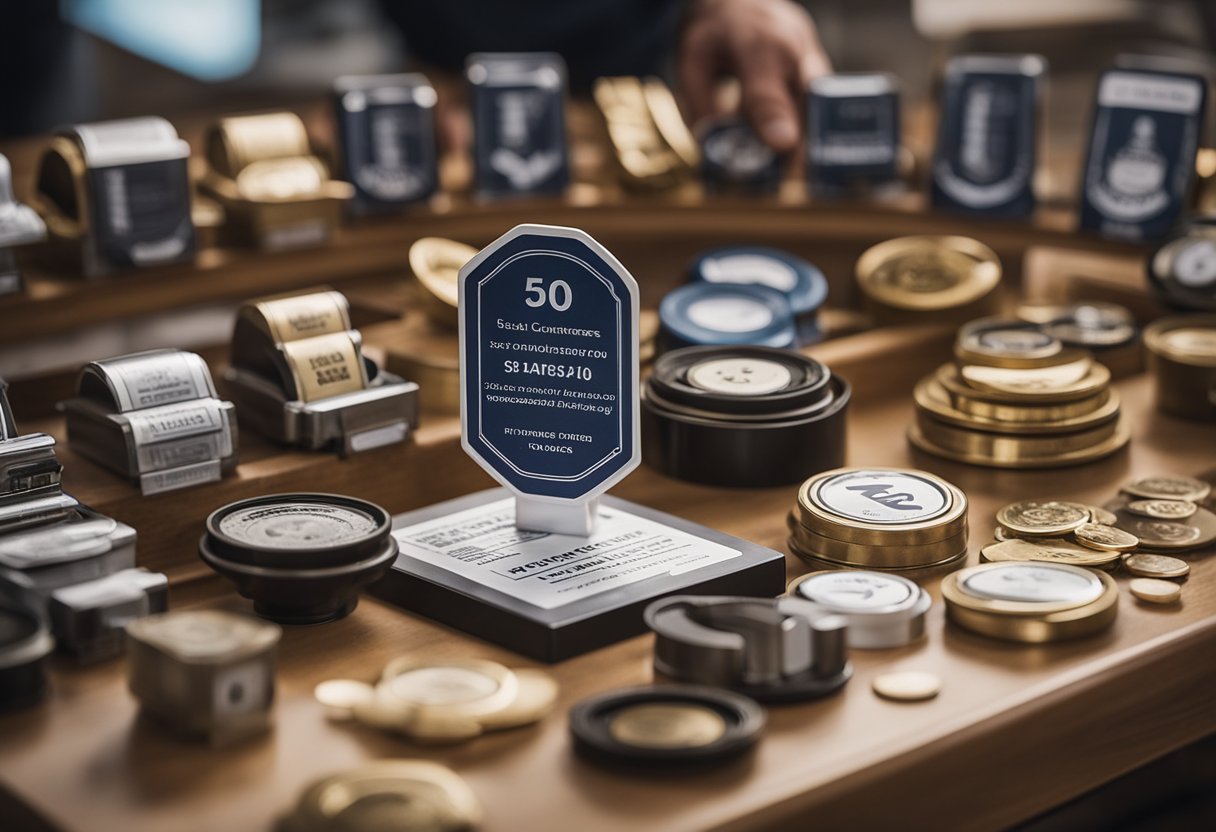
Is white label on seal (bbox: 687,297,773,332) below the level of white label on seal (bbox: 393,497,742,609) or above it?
above

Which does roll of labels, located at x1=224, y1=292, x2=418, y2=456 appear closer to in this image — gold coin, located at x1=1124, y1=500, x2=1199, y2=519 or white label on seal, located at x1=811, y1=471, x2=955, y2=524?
white label on seal, located at x1=811, y1=471, x2=955, y2=524

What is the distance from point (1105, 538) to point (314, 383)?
0.84m

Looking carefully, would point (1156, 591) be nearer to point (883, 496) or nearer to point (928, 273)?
point (883, 496)

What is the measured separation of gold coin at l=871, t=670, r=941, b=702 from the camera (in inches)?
47.4

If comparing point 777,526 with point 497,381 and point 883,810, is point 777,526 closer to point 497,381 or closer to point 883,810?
point 497,381

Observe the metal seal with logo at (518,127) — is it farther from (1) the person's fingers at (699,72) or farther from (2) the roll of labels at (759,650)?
(2) the roll of labels at (759,650)

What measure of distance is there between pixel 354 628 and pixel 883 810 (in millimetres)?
516

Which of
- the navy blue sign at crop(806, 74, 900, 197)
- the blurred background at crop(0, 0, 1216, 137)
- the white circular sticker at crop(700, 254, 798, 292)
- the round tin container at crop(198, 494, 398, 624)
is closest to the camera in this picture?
the round tin container at crop(198, 494, 398, 624)

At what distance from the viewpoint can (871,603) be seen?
4.34 ft

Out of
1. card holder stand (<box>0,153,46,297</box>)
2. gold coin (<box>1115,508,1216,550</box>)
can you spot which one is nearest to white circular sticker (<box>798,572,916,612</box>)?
gold coin (<box>1115,508,1216,550</box>)

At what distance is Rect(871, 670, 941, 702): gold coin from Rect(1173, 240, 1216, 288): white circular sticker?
109cm

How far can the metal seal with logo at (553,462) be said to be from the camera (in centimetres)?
137

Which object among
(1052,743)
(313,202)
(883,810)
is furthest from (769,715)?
(313,202)

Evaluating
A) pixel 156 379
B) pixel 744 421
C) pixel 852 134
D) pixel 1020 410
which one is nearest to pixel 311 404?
pixel 156 379
